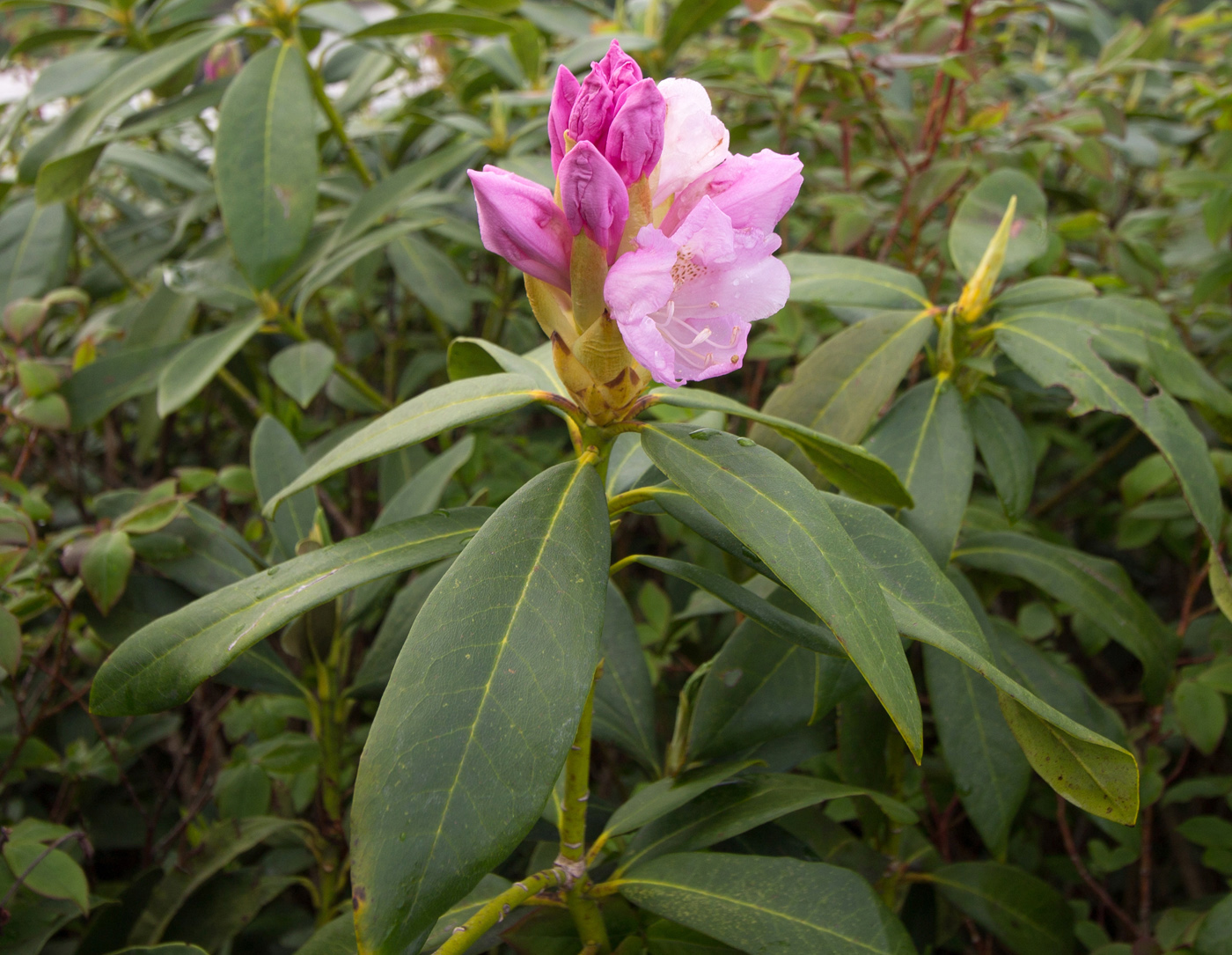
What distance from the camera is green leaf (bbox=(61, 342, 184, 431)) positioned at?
139 centimetres

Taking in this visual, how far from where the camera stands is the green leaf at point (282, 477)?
1161 mm

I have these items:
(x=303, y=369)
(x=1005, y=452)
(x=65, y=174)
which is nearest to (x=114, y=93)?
(x=65, y=174)

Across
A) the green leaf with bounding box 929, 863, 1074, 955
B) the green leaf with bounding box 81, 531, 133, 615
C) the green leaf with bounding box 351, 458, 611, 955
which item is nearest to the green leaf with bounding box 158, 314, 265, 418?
the green leaf with bounding box 81, 531, 133, 615

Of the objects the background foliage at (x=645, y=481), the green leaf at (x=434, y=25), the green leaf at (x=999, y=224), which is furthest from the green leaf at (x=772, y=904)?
the green leaf at (x=434, y=25)

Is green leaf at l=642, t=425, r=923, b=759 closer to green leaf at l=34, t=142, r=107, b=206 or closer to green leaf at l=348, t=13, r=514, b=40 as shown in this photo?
green leaf at l=348, t=13, r=514, b=40

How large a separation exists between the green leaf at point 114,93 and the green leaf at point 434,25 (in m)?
0.25

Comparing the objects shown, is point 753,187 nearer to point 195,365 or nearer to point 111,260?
point 195,365

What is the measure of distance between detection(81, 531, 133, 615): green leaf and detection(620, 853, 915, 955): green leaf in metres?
0.71

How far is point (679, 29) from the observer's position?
182 cm

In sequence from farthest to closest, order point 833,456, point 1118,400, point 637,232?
point 1118,400 → point 833,456 → point 637,232

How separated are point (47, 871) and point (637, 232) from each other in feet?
3.42

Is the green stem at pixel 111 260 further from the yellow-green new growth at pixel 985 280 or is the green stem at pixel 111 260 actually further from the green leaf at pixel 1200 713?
the green leaf at pixel 1200 713

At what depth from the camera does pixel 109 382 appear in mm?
1413

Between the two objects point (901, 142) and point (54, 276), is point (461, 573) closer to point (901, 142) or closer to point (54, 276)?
point (54, 276)
